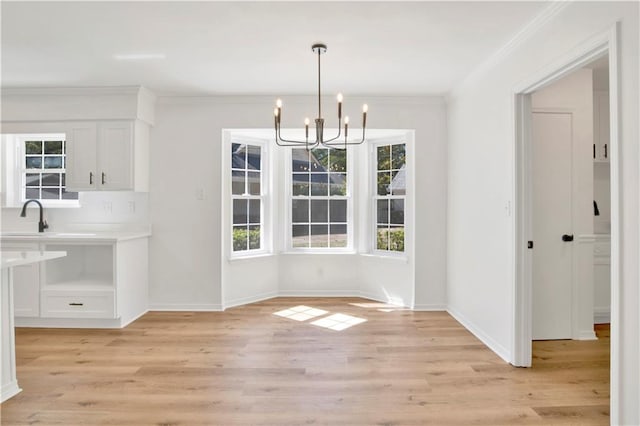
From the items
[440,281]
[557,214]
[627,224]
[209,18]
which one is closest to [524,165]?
[557,214]

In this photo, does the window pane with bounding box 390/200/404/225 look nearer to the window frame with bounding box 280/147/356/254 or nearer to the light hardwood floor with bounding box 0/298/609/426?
the window frame with bounding box 280/147/356/254

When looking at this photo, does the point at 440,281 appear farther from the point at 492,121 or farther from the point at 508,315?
the point at 492,121

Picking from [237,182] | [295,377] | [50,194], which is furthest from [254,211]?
[295,377]

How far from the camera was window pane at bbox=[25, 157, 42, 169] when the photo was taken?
180 inches

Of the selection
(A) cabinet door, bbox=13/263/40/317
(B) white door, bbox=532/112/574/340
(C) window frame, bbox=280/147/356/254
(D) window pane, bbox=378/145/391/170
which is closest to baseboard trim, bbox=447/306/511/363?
→ (B) white door, bbox=532/112/574/340

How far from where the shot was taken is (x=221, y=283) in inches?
179

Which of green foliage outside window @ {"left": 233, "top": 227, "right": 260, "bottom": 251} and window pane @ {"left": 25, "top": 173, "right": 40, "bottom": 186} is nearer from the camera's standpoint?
window pane @ {"left": 25, "top": 173, "right": 40, "bottom": 186}

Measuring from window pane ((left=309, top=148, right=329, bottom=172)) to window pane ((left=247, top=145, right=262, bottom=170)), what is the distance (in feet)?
2.36

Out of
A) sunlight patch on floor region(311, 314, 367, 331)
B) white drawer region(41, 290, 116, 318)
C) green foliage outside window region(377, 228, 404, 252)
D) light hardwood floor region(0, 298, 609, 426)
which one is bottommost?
light hardwood floor region(0, 298, 609, 426)

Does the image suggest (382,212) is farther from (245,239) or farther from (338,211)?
(245,239)

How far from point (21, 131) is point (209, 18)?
118 inches

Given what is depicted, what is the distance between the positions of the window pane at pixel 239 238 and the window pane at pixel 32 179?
92.5 inches

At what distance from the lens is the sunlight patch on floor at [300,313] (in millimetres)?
4273

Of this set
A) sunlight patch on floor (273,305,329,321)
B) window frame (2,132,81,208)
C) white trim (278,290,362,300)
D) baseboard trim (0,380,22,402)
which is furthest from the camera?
white trim (278,290,362,300)
